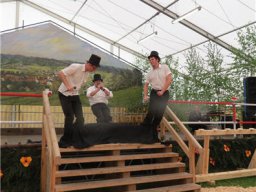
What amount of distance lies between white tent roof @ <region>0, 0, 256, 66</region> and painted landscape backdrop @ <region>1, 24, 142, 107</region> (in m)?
2.96

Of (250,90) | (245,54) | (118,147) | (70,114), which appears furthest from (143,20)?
(70,114)

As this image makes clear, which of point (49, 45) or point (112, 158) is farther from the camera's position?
point (49, 45)

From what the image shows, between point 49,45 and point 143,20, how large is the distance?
5.21 meters

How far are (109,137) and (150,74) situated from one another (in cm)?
129

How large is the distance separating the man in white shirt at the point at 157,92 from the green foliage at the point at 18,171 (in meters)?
1.90

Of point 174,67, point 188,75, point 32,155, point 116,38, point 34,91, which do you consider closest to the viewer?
point 32,155

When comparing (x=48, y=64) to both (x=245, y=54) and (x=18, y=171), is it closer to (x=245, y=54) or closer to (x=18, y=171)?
(x=18, y=171)

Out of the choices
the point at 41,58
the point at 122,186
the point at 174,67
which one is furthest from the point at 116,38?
the point at 122,186

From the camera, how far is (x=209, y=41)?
14.2m

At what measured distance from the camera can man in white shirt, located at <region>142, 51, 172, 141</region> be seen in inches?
190

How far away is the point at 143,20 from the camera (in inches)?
563

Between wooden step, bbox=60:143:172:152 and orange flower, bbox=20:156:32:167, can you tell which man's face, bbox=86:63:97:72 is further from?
orange flower, bbox=20:156:32:167

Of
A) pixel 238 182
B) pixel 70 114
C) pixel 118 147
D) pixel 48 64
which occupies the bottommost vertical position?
pixel 238 182

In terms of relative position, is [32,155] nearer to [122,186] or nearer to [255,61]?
[122,186]
